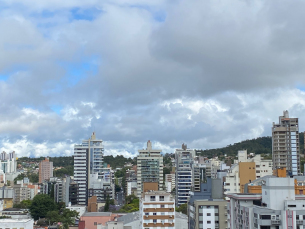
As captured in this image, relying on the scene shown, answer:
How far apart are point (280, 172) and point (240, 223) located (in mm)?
12040

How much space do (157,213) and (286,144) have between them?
59725 mm

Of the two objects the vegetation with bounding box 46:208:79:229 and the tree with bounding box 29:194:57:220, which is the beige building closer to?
the vegetation with bounding box 46:208:79:229

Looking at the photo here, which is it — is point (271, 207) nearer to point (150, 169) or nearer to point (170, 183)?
point (150, 169)

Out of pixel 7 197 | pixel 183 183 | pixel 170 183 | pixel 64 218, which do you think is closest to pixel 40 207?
pixel 64 218

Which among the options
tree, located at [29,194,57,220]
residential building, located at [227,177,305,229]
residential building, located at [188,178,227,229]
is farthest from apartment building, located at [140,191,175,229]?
tree, located at [29,194,57,220]

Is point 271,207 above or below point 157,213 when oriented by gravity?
above

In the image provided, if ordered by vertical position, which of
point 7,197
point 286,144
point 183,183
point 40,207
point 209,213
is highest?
point 286,144

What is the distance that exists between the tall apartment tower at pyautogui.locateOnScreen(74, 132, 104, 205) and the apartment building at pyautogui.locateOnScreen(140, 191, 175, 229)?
7036 cm

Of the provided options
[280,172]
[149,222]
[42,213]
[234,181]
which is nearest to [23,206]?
[42,213]

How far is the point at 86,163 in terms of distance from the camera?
426 feet

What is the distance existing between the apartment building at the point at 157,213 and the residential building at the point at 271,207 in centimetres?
1026

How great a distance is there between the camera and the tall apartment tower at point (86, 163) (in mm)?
123812

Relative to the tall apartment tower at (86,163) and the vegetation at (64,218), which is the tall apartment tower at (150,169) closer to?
the tall apartment tower at (86,163)

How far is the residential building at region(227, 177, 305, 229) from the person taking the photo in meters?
39.0
